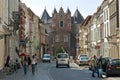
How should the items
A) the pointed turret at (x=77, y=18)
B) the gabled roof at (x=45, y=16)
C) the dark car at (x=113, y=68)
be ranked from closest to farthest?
1. the dark car at (x=113, y=68)
2. the pointed turret at (x=77, y=18)
3. the gabled roof at (x=45, y=16)

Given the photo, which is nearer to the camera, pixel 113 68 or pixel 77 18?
pixel 113 68

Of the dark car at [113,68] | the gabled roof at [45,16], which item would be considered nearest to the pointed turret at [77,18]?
the gabled roof at [45,16]

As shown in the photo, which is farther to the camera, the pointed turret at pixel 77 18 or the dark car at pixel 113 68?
the pointed turret at pixel 77 18

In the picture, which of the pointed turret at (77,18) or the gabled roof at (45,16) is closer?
the pointed turret at (77,18)

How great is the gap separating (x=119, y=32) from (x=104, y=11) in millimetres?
18258

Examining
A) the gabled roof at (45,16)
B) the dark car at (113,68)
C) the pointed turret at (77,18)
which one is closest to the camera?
the dark car at (113,68)

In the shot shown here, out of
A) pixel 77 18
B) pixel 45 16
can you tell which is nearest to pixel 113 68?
pixel 77 18

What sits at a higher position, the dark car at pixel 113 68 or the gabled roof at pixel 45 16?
the gabled roof at pixel 45 16

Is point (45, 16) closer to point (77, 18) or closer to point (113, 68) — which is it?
point (77, 18)

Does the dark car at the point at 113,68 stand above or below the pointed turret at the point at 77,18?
below

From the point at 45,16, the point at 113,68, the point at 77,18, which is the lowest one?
the point at 113,68

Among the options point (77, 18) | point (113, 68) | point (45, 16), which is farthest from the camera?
point (45, 16)

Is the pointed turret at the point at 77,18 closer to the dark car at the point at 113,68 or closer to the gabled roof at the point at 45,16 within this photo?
the gabled roof at the point at 45,16

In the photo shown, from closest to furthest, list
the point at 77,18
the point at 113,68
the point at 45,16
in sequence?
the point at 113,68 < the point at 77,18 < the point at 45,16
